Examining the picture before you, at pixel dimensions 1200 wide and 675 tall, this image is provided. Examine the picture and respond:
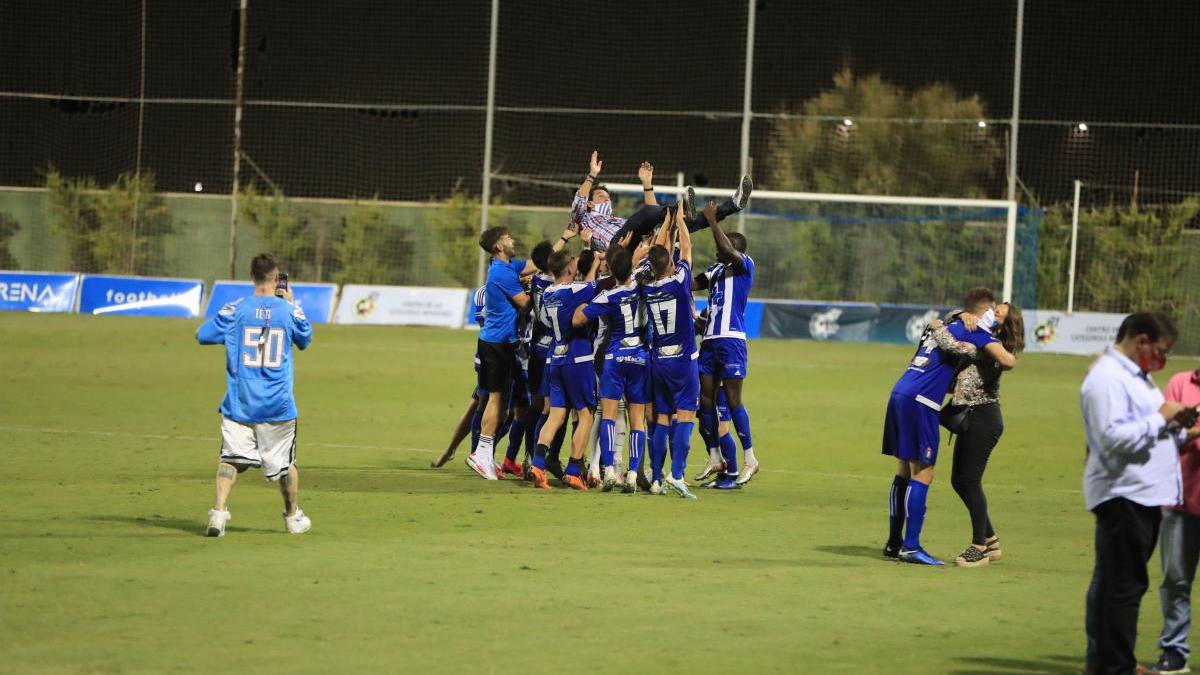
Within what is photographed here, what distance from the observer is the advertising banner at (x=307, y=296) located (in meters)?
38.7

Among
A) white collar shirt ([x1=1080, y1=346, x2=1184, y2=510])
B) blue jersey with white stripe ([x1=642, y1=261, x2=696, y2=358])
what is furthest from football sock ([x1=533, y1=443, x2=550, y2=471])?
white collar shirt ([x1=1080, y1=346, x2=1184, y2=510])

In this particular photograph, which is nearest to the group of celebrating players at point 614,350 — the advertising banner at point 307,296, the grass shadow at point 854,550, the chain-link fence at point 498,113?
the grass shadow at point 854,550

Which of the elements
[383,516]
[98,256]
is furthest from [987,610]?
[98,256]

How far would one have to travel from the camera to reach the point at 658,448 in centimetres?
1455

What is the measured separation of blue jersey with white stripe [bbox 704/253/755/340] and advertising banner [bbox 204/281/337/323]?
2474 cm

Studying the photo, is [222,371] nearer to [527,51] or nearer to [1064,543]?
[1064,543]

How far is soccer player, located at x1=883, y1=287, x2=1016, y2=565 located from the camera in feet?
36.5

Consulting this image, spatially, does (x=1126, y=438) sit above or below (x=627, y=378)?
above

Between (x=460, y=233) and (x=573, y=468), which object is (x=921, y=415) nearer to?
(x=573, y=468)

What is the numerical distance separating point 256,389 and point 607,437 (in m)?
4.13

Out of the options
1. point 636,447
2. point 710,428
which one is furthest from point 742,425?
point 636,447

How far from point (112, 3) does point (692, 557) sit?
45125 millimetres

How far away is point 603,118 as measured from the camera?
188ft

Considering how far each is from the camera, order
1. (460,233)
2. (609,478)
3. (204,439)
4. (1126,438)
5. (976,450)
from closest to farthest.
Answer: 1. (1126,438)
2. (976,450)
3. (609,478)
4. (204,439)
5. (460,233)
